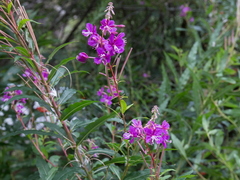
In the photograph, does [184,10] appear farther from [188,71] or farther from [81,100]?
[81,100]

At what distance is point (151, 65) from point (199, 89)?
3.52ft

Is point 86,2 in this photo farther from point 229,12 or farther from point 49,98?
point 49,98

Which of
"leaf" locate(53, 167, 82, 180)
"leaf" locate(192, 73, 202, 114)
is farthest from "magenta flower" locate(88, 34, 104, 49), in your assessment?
"leaf" locate(192, 73, 202, 114)

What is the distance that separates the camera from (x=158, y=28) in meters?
2.66

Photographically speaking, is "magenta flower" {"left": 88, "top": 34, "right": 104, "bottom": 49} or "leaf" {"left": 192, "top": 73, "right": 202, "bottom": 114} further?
"leaf" {"left": 192, "top": 73, "right": 202, "bottom": 114}

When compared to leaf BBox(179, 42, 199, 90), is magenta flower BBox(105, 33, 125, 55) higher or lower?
higher

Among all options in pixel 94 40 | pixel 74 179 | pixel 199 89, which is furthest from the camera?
pixel 199 89

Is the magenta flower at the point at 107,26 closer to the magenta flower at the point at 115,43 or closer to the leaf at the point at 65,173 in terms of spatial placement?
the magenta flower at the point at 115,43

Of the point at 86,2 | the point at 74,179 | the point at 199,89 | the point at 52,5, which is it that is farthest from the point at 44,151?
the point at 52,5

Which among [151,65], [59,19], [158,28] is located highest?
[59,19]

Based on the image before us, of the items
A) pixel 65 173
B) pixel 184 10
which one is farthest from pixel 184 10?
pixel 65 173

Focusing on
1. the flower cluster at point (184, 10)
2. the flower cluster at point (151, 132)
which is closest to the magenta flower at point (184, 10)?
the flower cluster at point (184, 10)

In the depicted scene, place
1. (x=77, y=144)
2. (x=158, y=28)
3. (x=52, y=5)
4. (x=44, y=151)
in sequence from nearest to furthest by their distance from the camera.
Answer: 1. (x=77, y=144)
2. (x=44, y=151)
3. (x=158, y=28)
4. (x=52, y=5)

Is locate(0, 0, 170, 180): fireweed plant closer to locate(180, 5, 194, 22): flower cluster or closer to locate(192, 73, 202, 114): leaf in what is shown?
locate(192, 73, 202, 114): leaf
